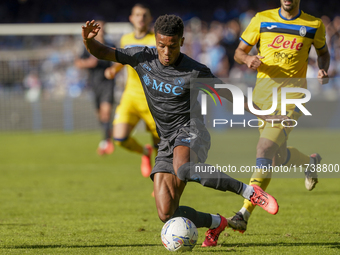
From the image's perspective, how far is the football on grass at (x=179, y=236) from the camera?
14.6 ft

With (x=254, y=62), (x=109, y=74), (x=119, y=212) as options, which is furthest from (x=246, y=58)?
(x=109, y=74)

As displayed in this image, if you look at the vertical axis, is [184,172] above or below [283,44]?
below

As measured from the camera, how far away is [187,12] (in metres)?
27.9

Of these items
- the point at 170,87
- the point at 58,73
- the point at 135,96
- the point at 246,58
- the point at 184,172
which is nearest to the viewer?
the point at 184,172

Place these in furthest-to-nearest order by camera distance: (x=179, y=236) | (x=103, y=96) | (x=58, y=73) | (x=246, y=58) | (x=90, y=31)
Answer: (x=58, y=73)
(x=103, y=96)
(x=246, y=58)
(x=90, y=31)
(x=179, y=236)

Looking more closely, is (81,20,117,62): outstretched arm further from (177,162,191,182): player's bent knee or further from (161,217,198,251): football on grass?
(161,217,198,251): football on grass

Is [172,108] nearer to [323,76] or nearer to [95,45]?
[95,45]

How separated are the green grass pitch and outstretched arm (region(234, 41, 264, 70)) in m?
1.45

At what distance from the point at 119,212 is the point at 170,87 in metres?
2.49

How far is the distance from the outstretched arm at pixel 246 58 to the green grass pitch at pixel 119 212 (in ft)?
4.75

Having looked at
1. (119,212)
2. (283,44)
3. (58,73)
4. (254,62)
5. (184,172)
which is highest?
(283,44)

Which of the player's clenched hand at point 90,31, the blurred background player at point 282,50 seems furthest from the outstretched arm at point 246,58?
the player's clenched hand at point 90,31

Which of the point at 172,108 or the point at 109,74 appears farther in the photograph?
the point at 109,74

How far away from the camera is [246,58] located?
221 inches
